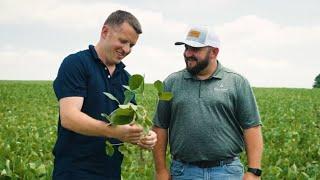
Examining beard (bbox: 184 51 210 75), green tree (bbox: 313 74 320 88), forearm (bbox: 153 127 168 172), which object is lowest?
green tree (bbox: 313 74 320 88)

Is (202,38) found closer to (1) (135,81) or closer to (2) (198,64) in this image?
(2) (198,64)

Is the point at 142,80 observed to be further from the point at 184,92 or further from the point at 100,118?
the point at 184,92

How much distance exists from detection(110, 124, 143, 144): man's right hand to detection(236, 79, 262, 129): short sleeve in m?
1.15

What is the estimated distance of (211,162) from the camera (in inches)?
165

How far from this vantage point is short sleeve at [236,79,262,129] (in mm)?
4242

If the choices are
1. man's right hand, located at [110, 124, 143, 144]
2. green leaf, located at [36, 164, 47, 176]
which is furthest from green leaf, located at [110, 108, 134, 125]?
green leaf, located at [36, 164, 47, 176]

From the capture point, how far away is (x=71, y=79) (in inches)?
138

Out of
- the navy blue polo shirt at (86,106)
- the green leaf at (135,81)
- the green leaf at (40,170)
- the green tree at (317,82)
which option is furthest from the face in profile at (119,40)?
the green tree at (317,82)

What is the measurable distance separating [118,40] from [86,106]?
17.8 inches

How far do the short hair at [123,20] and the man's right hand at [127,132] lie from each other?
62 centimetres

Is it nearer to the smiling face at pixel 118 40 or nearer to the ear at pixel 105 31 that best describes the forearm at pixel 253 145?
the smiling face at pixel 118 40

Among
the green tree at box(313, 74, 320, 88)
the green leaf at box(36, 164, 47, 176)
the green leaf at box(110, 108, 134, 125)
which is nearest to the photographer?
the green leaf at box(110, 108, 134, 125)

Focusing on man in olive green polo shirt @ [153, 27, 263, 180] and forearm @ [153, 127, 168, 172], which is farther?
forearm @ [153, 127, 168, 172]

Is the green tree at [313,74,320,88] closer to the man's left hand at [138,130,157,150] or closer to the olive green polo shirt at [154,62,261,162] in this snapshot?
the olive green polo shirt at [154,62,261,162]
